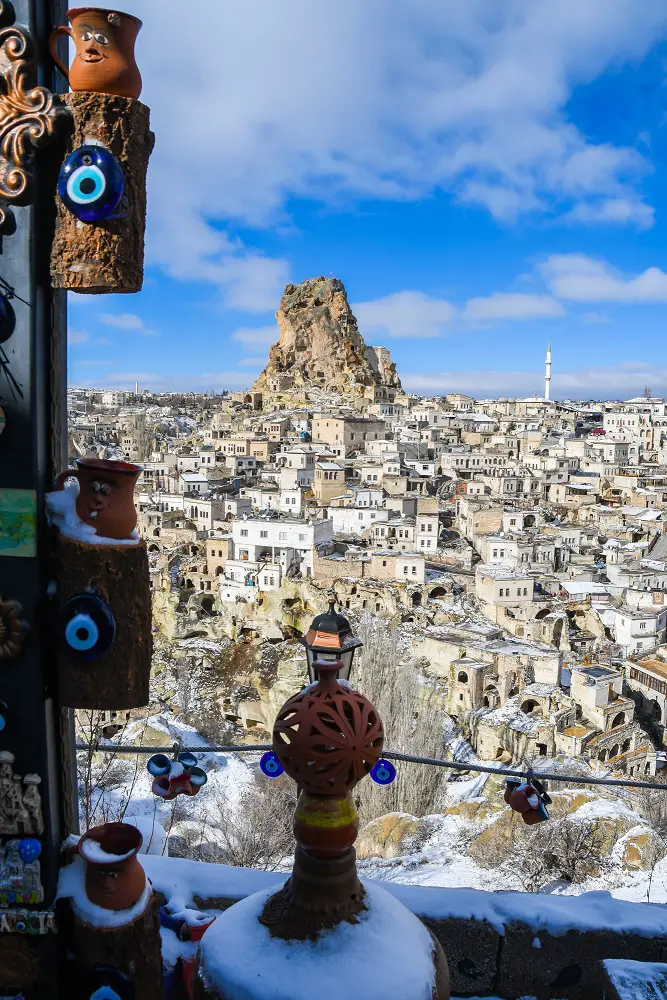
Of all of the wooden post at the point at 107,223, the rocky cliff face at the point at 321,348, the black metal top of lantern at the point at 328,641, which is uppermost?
the rocky cliff face at the point at 321,348

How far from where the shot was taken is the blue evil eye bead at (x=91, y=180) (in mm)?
1657


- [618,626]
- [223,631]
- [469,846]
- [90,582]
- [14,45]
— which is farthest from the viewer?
[223,631]

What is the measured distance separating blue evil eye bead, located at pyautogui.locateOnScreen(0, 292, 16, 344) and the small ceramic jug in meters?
1.36

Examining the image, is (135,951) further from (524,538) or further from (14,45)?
(524,538)

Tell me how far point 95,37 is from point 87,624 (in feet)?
4.61

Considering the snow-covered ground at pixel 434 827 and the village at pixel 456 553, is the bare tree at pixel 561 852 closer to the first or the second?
the snow-covered ground at pixel 434 827

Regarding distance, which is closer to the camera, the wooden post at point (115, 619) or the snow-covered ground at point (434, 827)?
the wooden post at point (115, 619)

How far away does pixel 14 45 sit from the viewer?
1.71m

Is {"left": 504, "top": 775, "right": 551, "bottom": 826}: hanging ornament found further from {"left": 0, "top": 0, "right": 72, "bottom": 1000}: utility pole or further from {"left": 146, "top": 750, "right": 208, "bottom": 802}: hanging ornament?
{"left": 0, "top": 0, "right": 72, "bottom": 1000}: utility pole

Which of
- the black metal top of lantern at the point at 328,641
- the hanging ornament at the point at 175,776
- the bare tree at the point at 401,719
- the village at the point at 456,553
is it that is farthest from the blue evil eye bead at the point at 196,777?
the bare tree at the point at 401,719

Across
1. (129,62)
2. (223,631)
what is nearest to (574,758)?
(223,631)

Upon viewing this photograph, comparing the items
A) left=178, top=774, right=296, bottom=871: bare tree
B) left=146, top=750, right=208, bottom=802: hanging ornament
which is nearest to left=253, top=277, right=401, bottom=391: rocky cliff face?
left=178, top=774, right=296, bottom=871: bare tree

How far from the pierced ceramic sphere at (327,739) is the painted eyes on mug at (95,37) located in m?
1.61

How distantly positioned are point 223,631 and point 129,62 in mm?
19285
